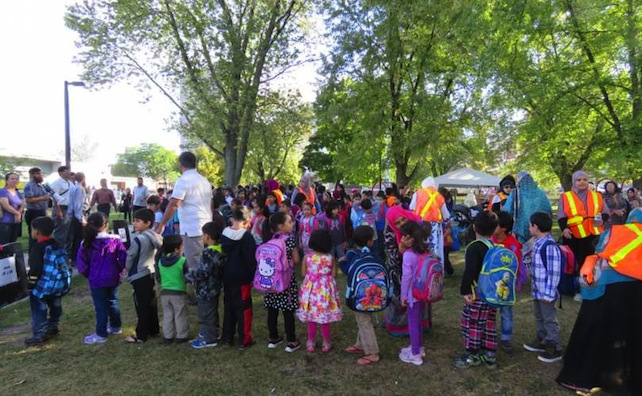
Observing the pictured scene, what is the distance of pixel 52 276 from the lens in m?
4.36

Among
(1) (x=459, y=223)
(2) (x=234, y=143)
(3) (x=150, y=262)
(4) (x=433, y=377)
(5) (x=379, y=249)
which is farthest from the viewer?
(2) (x=234, y=143)

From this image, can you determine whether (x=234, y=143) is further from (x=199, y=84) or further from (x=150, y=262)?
(x=150, y=262)

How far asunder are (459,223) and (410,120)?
6.41 meters

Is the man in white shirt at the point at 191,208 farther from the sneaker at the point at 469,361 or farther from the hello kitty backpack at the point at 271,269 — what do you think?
the sneaker at the point at 469,361

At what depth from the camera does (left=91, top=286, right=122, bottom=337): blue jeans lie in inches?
176

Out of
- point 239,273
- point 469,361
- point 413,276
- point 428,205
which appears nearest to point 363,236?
point 413,276

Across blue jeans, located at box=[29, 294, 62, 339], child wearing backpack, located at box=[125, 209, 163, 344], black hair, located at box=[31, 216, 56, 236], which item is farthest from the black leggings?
black hair, located at box=[31, 216, 56, 236]

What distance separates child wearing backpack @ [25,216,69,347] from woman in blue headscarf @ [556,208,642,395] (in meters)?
5.34

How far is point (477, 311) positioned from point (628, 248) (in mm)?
1310

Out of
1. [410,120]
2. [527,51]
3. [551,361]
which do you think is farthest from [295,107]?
[551,361]

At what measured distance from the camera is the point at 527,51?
40.0 ft

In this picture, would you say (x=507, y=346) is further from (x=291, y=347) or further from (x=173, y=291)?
(x=173, y=291)

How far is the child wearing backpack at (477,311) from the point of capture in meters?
3.59

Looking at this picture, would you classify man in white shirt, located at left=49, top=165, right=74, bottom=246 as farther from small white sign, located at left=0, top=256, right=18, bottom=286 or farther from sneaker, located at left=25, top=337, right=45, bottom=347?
sneaker, located at left=25, top=337, right=45, bottom=347
